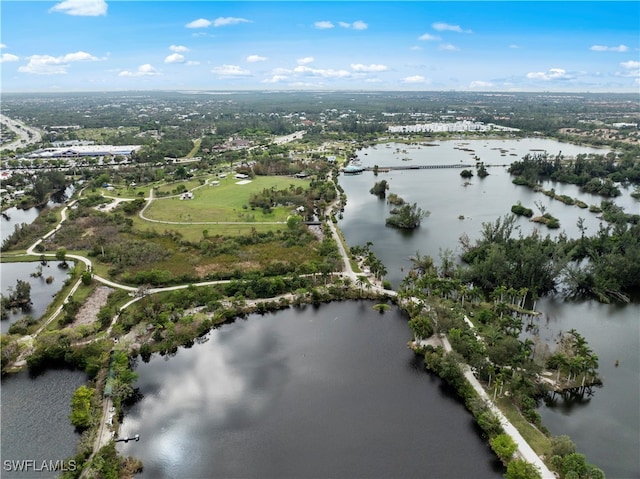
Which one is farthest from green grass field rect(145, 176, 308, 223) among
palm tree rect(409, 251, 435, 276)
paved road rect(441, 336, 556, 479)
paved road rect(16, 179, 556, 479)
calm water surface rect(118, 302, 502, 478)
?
paved road rect(441, 336, 556, 479)

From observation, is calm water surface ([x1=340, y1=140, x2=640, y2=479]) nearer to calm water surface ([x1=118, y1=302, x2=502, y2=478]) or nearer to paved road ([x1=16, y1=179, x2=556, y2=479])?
paved road ([x1=16, y1=179, x2=556, y2=479])

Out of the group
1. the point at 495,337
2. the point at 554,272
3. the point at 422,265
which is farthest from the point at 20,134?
the point at 495,337

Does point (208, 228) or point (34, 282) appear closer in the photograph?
point (34, 282)

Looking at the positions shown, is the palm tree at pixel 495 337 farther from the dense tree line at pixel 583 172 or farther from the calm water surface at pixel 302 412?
the dense tree line at pixel 583 172

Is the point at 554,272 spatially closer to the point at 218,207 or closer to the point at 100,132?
the point at 218,207

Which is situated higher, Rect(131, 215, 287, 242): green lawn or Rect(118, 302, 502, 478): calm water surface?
Rect(131, 215, 287, 242): green lawn

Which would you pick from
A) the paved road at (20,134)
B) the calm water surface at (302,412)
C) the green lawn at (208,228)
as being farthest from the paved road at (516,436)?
the paved road at (20,134)
